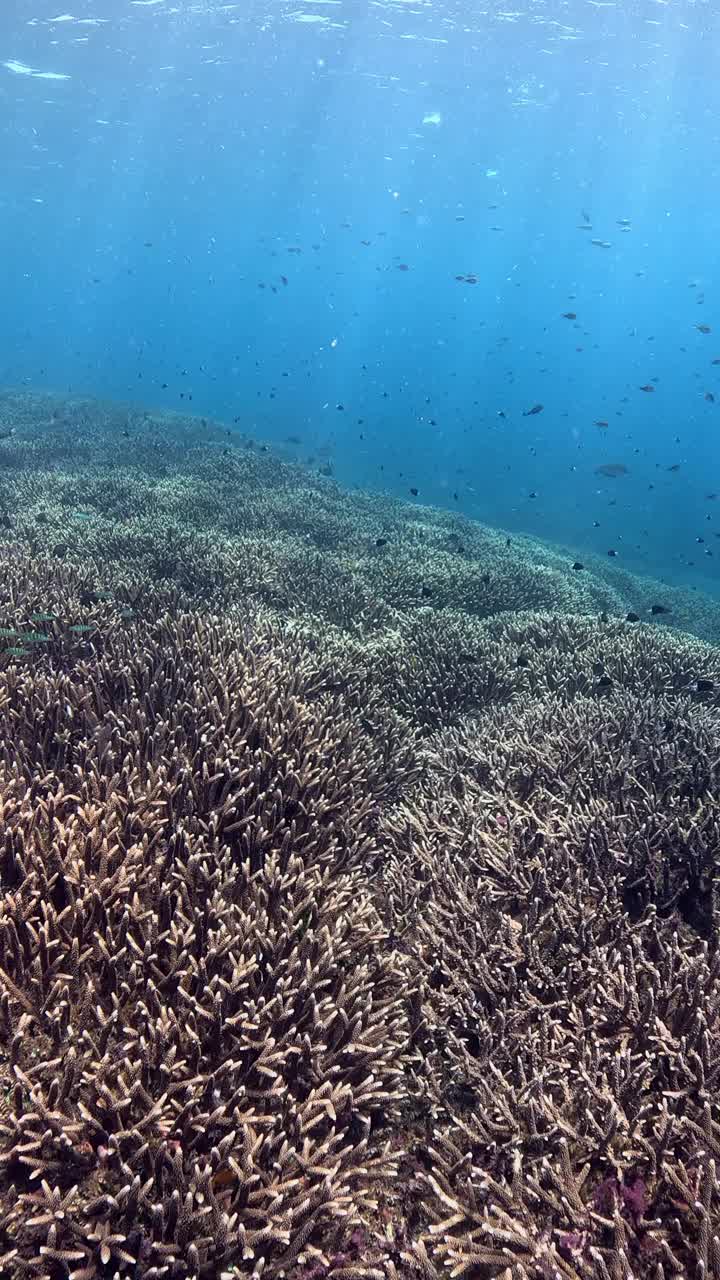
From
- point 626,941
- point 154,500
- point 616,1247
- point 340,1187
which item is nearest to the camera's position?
point 616,1247

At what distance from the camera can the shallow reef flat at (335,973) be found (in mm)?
2258

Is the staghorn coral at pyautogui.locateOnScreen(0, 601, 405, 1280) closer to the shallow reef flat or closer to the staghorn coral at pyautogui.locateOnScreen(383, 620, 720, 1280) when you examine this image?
the shallow reef flat

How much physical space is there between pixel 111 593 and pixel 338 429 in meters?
98.7

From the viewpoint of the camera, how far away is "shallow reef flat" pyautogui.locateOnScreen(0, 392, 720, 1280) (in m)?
2.26

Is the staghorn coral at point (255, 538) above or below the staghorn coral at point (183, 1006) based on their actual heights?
below

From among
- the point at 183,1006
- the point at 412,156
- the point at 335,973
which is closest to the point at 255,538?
the point at 335,973

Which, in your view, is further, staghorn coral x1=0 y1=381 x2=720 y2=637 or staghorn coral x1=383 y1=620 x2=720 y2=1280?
staghorn coral x1=0 y1=381 x2=720 y2=637

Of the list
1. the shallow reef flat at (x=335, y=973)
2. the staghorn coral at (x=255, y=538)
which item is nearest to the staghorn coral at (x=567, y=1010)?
the shallow reef flat at (x=335, y=973)

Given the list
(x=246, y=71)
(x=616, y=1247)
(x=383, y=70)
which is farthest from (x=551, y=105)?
(x=616, y=1247)

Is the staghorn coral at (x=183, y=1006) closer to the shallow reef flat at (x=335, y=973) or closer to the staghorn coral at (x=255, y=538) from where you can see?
the shallow reef flat at (x=335, y=973)

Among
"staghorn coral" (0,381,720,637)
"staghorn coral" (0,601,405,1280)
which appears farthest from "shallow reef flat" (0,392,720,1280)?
"staghorn coral" (0,381,720,637)

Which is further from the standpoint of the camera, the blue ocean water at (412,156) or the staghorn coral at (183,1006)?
the blue ocean water at (412,156)

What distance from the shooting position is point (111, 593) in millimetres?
8047

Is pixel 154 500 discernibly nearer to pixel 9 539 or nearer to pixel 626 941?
pixel 9 539
